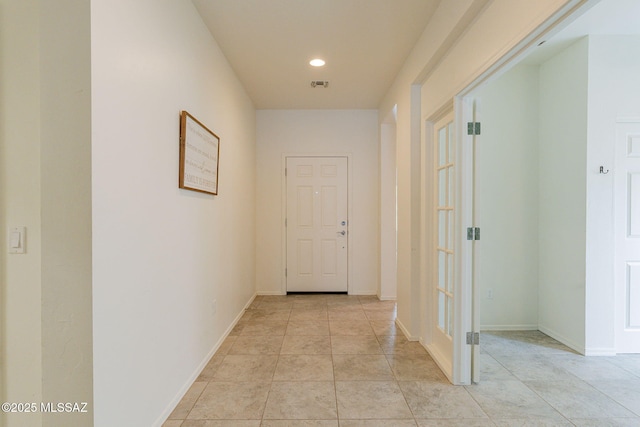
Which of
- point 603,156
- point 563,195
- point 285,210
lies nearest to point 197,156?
point 285,210

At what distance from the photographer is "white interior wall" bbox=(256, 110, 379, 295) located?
197 inches

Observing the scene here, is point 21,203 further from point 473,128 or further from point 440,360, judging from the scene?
point 440,360

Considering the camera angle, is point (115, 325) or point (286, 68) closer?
point (115, 325)

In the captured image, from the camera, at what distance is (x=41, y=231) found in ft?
4.55

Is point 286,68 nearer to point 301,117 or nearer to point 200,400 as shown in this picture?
point 301,117

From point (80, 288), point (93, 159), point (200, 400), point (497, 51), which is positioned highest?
point (497, 51)

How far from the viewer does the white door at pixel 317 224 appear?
5.03 meters

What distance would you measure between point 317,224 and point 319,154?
103cm

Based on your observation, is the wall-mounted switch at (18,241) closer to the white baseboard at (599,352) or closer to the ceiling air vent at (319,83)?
the ceiling air vent at (319,83)

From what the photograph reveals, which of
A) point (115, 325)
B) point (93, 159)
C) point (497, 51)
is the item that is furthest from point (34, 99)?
point (497, 51)

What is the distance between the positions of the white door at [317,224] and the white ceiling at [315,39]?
115cm

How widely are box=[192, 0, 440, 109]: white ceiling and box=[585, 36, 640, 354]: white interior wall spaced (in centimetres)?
162

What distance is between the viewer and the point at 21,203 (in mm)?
1396

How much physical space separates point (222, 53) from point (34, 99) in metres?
2.04
